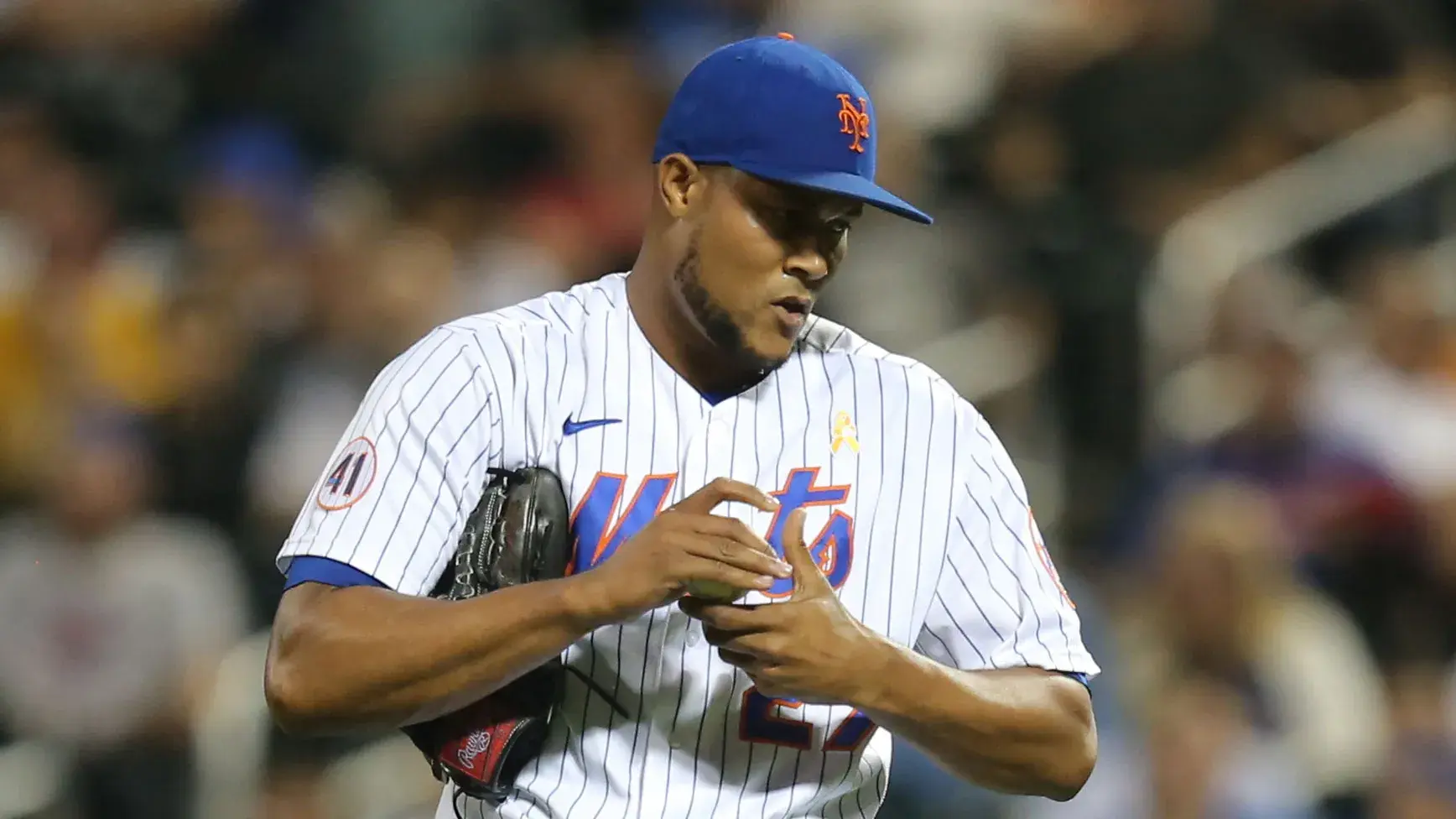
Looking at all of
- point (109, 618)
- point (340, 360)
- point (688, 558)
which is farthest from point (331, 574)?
point (340, 360)

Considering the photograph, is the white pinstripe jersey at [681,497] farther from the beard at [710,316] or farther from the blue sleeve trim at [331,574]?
the beard at [710,316]

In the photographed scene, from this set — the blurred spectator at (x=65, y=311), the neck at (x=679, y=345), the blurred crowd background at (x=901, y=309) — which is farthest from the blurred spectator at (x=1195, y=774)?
the blurred spectator at (x=65, y=311)

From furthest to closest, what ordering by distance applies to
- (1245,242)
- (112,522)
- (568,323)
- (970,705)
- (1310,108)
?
(1310,108)
(1245,242)
(112,522)
(568,323)
(970,705)

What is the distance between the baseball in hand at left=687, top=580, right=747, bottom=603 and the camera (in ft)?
6.84

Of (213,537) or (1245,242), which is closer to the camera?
(213,537)

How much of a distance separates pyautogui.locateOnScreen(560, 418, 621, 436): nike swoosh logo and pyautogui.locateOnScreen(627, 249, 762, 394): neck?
0.17m

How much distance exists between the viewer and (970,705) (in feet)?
7.71

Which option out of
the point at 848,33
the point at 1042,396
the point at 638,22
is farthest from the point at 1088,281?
the point at 638,22

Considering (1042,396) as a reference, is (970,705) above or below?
below

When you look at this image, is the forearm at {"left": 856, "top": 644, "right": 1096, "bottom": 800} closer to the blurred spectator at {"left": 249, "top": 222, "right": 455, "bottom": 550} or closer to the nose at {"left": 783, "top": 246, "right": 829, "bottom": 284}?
the nose at {"left": 783, "top": 246, "right": 829, "bottom": 284}

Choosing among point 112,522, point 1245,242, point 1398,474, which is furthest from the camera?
point 1245,242

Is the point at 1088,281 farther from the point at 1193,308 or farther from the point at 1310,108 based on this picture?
the point at 1310,108

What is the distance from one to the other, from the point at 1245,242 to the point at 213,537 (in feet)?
11.2

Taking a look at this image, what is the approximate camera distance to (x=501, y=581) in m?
2.32
